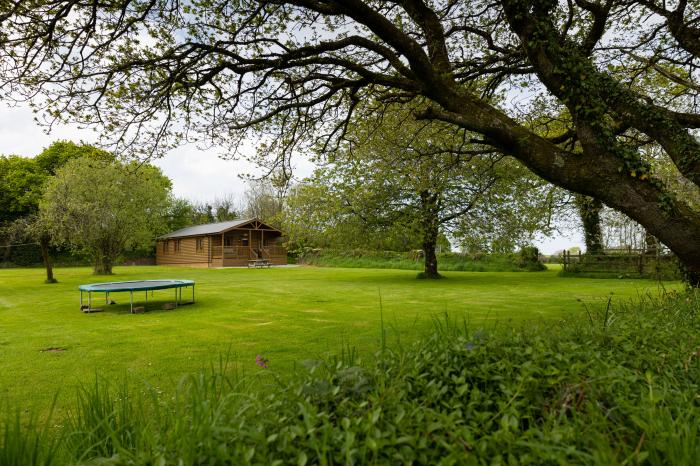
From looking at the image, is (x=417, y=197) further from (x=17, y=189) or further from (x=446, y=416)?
(x=17, y=189)

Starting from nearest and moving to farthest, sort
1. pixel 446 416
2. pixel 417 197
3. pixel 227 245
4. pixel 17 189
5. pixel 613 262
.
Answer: pixel 446 416
pixel 417 197
pixel 613 262
pixel 227 245
pixel 17 189

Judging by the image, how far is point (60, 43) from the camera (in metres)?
6.11

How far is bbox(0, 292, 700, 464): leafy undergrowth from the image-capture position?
1452 millimetres

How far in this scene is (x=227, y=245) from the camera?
36.7 metres

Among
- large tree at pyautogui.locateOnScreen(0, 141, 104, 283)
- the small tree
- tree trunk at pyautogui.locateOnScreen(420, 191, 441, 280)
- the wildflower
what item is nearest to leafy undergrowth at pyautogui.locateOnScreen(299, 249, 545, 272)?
tree trunk at pyautogui.locateOnScreen(420, 191, 441, 280)

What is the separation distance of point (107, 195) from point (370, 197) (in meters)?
17.0

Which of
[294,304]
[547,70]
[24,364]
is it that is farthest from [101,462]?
[294,304]

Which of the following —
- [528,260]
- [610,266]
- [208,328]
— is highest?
[528,260]

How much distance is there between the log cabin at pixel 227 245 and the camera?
35.9 m

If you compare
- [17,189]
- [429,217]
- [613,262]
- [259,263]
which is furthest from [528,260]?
[17,189]

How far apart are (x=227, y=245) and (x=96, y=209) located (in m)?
13.6

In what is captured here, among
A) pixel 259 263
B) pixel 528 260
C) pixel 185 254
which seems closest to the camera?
pixel 528 260

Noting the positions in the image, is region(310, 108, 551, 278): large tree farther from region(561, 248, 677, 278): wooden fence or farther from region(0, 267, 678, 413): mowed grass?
region(561, 248, 677, 278): wooden fence

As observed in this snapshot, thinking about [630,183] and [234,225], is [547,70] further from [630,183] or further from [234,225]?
[234,225]
